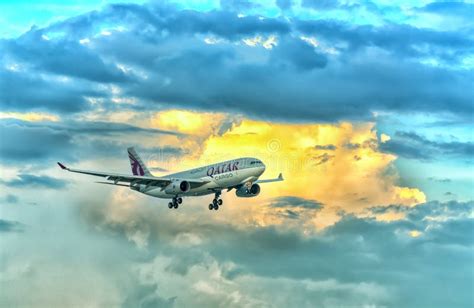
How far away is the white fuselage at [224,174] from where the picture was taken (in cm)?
11156

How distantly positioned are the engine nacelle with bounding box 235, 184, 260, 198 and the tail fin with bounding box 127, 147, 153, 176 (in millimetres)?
32803

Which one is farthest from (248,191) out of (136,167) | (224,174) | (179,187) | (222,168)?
(136,167)

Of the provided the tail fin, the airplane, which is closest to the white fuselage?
the airplane

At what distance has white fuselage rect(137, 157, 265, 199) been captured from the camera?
111562 millimetres

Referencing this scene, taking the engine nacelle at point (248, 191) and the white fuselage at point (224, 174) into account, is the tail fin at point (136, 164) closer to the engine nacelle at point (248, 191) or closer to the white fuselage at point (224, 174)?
the white fuselage at point (224, 174)

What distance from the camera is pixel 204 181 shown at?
382ft

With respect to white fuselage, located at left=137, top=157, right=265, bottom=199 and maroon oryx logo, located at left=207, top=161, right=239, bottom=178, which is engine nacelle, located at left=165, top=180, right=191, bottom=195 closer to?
white fuselage, located at left=137, top=157, right=265, bottom=199

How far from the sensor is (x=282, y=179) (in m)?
128

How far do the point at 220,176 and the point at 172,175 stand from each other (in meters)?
14.5

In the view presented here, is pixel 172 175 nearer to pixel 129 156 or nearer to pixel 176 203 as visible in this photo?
pixel 176 203

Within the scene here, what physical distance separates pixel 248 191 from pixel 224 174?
16.2 feet

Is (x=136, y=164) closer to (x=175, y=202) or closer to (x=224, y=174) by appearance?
(x=175, y=202)

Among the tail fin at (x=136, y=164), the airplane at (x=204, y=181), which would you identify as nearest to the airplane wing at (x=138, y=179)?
the airplane at (x=204, y=181)

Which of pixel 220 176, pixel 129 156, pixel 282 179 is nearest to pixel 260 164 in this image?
pixel 220 176
